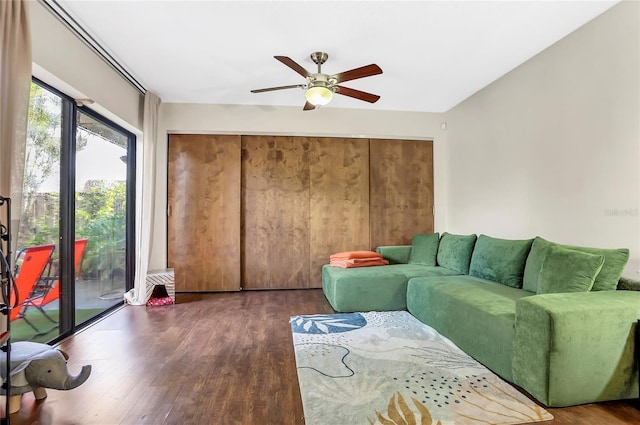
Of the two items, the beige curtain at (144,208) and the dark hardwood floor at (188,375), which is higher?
the beige curtain at (144,208)

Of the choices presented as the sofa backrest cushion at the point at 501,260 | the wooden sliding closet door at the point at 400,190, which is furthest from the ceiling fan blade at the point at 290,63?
the sofa backrest cushion at the point at 501,260

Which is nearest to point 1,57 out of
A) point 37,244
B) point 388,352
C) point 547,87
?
point 37,244

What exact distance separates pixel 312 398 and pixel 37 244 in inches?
96.1

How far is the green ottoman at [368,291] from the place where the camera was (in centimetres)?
348

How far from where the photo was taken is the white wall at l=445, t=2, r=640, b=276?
2350 mm

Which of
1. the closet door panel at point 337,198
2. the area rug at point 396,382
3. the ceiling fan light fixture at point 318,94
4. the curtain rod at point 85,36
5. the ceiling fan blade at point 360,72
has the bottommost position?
the area rug at point 396,382

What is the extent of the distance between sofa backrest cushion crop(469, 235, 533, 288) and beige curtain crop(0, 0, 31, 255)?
3.67 meters

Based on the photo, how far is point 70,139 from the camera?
9.59 feet

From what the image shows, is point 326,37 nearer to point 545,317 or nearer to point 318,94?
point 318,94

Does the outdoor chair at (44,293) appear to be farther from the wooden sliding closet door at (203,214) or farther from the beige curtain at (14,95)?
the wooden sliding closet door at (203,214)

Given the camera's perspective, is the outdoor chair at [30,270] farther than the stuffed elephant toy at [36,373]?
Yes

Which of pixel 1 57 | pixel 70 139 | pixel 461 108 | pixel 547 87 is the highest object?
pixel 461 108

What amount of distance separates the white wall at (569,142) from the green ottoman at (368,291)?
1368 mm

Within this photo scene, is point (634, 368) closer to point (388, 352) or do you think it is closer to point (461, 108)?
point (388, 352)
